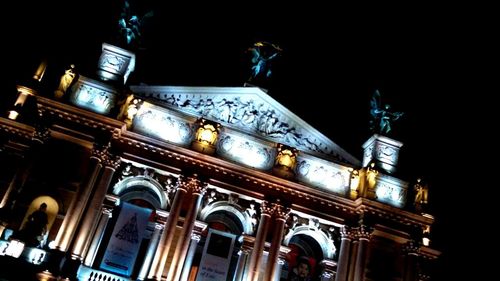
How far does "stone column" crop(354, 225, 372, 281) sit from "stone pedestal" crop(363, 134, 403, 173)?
4.12m

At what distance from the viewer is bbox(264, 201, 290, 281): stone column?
2602 centimetres

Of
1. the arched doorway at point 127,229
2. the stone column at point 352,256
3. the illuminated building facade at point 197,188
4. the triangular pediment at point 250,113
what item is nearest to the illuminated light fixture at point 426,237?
the illuminated building facade at point 197,188

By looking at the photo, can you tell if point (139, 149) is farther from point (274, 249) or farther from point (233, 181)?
point (274, 249)

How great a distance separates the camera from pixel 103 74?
2845 cm

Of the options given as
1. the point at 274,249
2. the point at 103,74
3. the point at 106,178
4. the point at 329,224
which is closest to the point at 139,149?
the point at 106,178

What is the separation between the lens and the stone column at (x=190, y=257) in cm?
2539

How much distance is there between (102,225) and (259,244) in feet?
23.9

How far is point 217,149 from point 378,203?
8398mm

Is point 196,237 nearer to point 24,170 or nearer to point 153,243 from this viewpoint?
point 153,243

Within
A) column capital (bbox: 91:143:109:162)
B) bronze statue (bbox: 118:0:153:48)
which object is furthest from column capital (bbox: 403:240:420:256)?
bronze statue (bbox: 118:0:153:48)

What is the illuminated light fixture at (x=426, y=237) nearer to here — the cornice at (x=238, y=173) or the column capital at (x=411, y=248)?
the column capital at (x=411, y=248)

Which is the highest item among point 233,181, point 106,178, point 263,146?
point 263,146

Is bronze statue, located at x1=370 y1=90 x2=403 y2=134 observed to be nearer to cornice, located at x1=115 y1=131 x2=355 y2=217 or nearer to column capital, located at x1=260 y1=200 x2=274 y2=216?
cornice, located at x1=115 y1=131 x2=355 y2=217

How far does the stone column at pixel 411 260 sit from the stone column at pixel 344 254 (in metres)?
2.82
